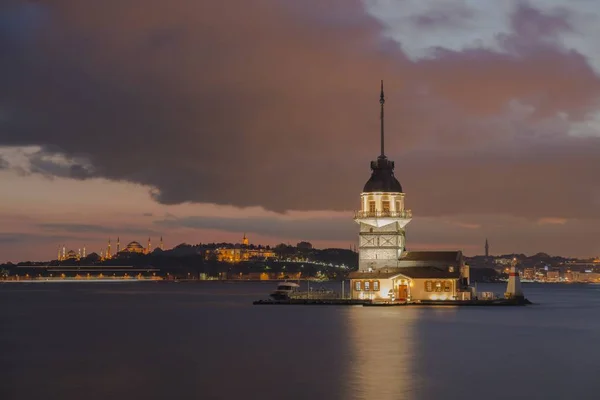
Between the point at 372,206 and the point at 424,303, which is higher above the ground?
the point at 372,206

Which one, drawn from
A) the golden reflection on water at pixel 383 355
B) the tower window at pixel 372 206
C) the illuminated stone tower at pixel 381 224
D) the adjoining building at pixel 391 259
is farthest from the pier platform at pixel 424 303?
the tower window at pixel 372 206

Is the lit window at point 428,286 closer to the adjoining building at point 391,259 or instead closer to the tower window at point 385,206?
the adjoining building at point 391,259

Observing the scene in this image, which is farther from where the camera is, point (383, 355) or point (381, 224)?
point (381, 224)

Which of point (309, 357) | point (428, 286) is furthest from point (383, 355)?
point (428, 286)

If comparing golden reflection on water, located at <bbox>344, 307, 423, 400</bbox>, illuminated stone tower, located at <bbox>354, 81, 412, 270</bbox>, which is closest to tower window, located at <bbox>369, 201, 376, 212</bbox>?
illuminated stone tower, located at <bbox>354, 81, 412, 270</bbox>

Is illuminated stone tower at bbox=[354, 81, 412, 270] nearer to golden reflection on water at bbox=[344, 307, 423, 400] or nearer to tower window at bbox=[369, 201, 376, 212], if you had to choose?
tower window at bbox=[369, 201, 376, 212]

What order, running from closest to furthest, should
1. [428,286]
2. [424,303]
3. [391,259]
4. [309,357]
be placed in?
[309,357] → [424,303] → [428,286] → [391,259]

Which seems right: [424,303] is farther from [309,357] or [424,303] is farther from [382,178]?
[309,357]
